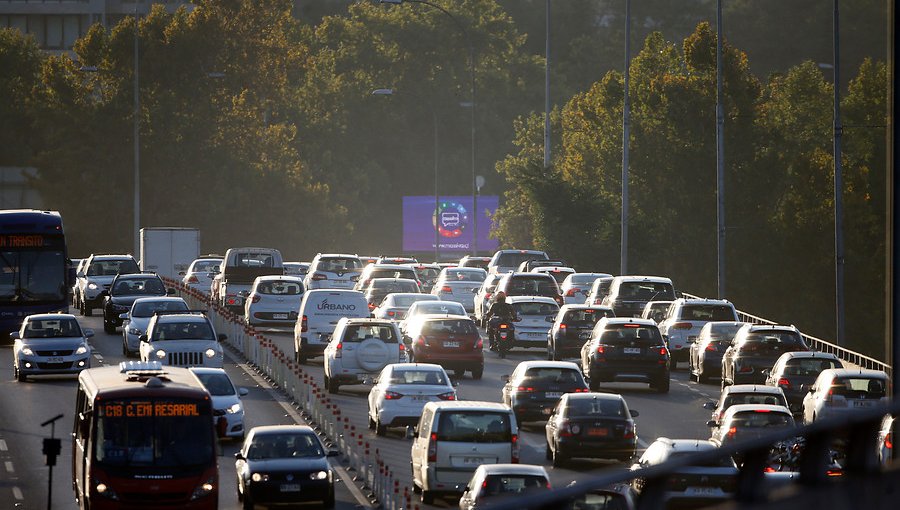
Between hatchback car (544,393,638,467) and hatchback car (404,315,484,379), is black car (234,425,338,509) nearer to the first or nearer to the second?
hatchback car (544,393,638,467)

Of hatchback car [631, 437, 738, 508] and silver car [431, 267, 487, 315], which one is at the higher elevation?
hatchback car [631, 437, 738, 508]

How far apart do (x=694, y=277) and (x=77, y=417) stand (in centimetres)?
5859

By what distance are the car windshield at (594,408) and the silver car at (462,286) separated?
3019 cm

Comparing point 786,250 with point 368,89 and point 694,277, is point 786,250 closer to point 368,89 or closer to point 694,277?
point 694,277

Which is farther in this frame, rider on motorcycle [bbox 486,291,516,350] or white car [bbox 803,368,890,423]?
rider on motorcycle [bbox 486,291,516,350]

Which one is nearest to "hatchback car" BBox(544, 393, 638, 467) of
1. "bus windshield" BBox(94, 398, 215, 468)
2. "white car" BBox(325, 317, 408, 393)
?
"bus windshield" BBox(94, 398, 215, 468)

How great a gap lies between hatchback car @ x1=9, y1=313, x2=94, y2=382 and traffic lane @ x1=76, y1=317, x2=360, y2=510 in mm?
2010

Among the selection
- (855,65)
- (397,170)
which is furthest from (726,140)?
(397,170)

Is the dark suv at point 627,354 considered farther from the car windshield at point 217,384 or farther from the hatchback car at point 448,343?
the car windshield at point 217,384

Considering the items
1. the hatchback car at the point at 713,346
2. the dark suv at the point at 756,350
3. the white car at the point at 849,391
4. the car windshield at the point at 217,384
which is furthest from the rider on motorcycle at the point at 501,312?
the white car at the point at 849,391

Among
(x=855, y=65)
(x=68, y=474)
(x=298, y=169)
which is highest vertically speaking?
(x=855, y=65)

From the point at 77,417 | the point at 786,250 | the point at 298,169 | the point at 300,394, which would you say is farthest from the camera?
the point at 298,169

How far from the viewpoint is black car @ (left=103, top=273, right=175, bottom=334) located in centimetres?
5188

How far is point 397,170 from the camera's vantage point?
12756 cm
